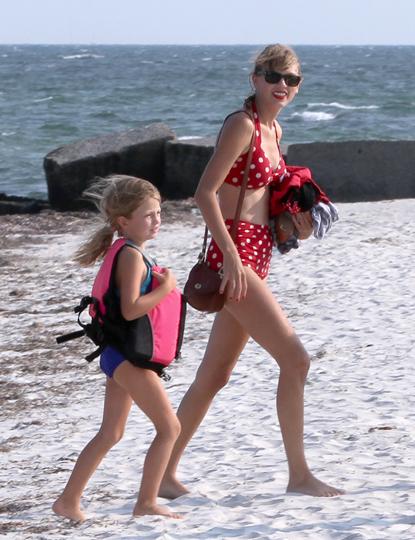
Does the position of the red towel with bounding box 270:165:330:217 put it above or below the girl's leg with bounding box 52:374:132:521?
above

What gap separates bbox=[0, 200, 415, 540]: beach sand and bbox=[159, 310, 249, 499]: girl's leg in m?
0.12

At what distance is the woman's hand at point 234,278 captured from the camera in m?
4.36

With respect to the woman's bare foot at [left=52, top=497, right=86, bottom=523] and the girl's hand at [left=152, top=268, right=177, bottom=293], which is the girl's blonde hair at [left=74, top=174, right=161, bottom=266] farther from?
the woman's bare foot at [left=52, top=497, right=86, bottom=523]

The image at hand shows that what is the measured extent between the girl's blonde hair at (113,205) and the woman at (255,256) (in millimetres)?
192

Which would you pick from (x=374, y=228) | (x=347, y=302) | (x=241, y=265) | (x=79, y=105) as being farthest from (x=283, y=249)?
(x=79, y=105)

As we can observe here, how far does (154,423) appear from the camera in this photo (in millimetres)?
4398

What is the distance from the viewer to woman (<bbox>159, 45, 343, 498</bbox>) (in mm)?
4395

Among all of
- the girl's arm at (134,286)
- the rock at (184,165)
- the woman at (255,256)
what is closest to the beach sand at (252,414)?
the woman at (255,256)

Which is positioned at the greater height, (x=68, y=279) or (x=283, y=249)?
(x=283, y=249)

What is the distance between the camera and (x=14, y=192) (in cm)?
1866

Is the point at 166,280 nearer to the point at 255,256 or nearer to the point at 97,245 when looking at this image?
the point at 97,245

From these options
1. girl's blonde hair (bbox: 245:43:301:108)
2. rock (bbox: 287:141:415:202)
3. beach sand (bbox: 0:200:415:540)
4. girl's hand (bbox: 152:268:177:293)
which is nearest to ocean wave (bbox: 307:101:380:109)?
rock (bbox: 287:141:415:202)

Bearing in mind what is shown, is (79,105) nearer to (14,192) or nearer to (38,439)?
(14,192)

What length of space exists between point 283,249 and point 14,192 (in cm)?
1433
